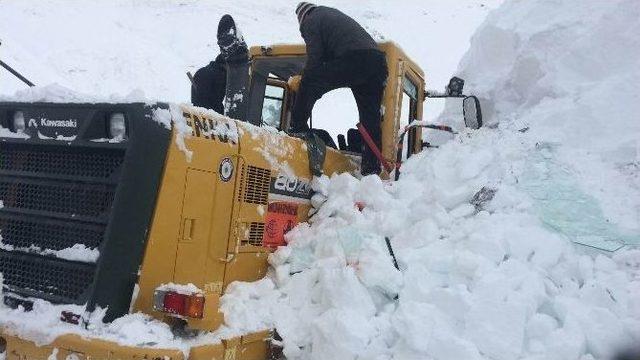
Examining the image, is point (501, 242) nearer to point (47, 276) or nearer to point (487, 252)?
point (487, 252)

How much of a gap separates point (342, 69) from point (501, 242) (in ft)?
6.21

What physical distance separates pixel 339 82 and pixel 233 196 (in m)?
1.58

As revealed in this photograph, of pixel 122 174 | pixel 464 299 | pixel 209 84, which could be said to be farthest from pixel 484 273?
pixel 209 84

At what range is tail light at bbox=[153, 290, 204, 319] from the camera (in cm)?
277

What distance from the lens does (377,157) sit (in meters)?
4.62

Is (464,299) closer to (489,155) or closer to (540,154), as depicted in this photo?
(489,155)

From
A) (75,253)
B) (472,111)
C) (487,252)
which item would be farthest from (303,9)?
(75,253)

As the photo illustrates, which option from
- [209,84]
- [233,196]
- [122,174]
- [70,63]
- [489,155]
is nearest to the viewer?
[122,174]

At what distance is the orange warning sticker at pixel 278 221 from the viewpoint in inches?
148

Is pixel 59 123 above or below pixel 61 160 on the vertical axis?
above

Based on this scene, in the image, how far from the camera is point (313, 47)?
4625mm

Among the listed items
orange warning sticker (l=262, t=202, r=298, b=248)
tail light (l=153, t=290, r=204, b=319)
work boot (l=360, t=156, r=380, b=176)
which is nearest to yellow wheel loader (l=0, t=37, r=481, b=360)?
tail light (l=153, t=290, r=204, b=319)

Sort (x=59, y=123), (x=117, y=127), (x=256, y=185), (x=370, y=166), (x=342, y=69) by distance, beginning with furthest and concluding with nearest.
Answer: (x=370, y=166)
(x=342, y=69)
(x=256, y=185)
(x=59, y=123)
(x=117, y=127)

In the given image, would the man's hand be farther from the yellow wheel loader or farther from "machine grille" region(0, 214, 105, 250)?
"machine grille" region(0, 214, 105, 250)
